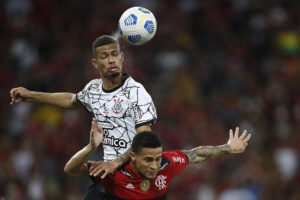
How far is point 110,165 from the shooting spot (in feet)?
21.0

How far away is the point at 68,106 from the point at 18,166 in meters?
4.87

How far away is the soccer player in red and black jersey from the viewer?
20.7 ft

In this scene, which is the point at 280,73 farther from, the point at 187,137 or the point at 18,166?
the point at 18,166

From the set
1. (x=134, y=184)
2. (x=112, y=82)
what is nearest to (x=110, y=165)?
(x=134, y=184)

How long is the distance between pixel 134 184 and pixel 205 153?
0.96 m

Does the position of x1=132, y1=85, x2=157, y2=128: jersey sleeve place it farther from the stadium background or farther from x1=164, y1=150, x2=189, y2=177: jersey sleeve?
the stadium background

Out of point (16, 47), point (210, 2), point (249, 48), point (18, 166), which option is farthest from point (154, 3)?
point (18, 166)

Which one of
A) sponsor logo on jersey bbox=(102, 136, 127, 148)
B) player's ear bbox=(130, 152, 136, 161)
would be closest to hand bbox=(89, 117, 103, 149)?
player's ear bbox=(130, 152, 136, 161)

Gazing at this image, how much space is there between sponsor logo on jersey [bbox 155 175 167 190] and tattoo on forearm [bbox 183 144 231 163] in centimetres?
43

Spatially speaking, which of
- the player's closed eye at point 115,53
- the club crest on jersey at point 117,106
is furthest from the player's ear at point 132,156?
the player's closed eye at point 115,53

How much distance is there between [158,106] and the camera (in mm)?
12570

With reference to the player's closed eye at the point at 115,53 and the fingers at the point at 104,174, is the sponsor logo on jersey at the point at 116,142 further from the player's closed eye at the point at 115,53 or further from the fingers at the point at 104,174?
the player's closed eye at the point at 115,53

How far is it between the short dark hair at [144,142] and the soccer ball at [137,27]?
1.19 meters

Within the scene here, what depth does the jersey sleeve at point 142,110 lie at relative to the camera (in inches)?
257
